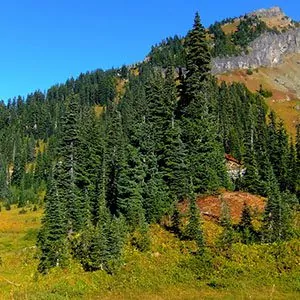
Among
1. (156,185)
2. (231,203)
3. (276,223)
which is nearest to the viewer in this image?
(276,223)

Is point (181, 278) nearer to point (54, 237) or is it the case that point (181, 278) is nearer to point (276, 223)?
point (276, 223)

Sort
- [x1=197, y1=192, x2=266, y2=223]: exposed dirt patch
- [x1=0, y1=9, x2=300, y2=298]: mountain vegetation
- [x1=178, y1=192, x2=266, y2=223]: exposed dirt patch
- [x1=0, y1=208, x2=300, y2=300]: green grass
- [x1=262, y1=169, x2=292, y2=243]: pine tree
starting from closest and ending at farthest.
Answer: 1. [x1=0, y1=208, x2=300, y2=300]: green grass
2. [x1=262, y1=169, x2=292, y2=243]: pine tree
3. [x1=0, y1=9, x2=300, y2=298]: mountain vegetation
4. [x1=178, y1=192, x2=266, y2=223]: exposed dirt patch
5. [x1=197, y1=192, x2=266, y2=223]: exposed dirt patch

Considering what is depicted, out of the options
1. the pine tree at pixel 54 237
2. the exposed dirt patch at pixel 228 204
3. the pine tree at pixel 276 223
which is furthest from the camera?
the exposed dirt patch at pixel 228 204

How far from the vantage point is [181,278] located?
29.5m

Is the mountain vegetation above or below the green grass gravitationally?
above

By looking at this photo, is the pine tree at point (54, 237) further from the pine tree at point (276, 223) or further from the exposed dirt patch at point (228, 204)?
the pine tree at point (276, 223)

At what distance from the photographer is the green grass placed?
1048 inches

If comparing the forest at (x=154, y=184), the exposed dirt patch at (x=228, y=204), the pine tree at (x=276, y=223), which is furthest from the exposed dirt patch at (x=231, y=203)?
the pine tree at (x=276, y=223)

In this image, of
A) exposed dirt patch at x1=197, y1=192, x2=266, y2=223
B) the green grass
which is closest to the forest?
the green grass

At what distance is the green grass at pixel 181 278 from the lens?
87.4 feet

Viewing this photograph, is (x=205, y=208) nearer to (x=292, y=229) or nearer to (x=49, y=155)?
(x=292, y=229)

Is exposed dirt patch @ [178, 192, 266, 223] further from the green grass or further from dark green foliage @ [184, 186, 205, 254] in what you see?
the green grass

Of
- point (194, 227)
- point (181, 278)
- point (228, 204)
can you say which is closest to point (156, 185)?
point (228, 204)

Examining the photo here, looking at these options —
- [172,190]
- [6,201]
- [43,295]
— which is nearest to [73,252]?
[172,190]
